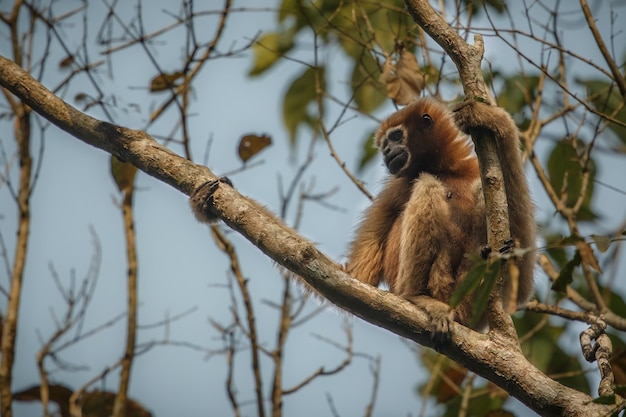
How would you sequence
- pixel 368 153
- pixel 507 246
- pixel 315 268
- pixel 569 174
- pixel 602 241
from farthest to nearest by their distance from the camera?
pixel 368 153
pixel 569 174
pixel 507 246
pixel 315 268
pixel 602 241

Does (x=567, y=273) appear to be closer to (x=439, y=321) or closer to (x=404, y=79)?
(x=439, y=321)

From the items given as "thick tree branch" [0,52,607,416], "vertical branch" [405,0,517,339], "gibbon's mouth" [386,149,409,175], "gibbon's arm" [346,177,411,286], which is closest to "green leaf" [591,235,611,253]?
"thick tree branch" [0,52,607,416]

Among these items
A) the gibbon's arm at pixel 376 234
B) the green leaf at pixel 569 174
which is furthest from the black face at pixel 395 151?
the green leaf at pixel 569 174

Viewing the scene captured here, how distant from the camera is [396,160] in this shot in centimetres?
781

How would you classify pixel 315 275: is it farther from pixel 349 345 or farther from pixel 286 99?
pixel 286 99

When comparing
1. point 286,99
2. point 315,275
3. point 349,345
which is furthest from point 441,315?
point 286,99

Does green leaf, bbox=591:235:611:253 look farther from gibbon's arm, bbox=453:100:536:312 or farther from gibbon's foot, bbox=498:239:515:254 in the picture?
gibbon's arm, bbox=453:100:536:312

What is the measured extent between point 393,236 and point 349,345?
170 centimetres

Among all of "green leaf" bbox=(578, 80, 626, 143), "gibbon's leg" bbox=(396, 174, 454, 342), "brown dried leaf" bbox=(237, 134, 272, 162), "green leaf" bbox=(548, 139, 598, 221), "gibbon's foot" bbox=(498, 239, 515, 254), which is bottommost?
"gibbon's foot" bbox=(498, 239, 515, 254)

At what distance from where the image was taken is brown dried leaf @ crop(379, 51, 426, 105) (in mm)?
7523

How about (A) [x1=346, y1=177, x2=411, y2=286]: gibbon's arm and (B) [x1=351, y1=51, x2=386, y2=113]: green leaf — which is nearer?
(A) [x1=346, y1=177, x2=411, y2=286]: gibbon's arm

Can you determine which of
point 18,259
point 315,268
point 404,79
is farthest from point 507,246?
point 18,259

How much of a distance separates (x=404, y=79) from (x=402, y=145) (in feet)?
2.23

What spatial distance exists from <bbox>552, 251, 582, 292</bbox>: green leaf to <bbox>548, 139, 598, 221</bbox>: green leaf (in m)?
3.49
